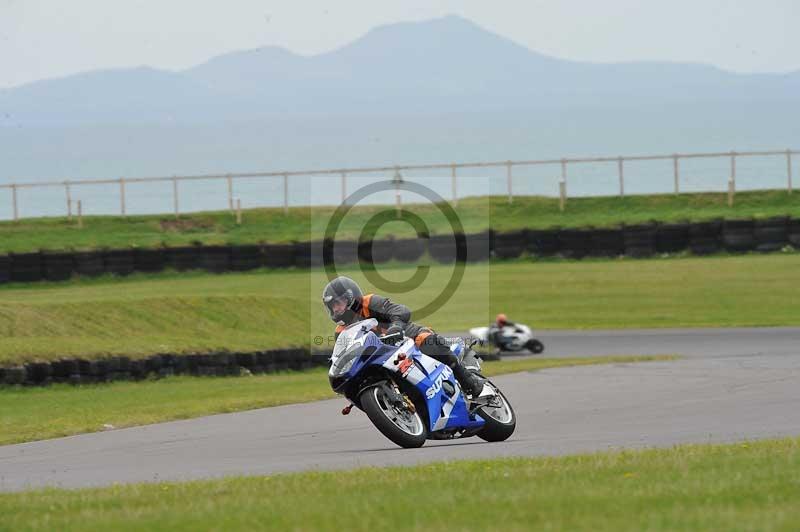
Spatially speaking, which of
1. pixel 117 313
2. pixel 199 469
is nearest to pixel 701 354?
pixel 117 313

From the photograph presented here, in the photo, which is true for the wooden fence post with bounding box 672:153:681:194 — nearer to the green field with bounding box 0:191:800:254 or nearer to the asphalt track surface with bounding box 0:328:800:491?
the green field with bounding box 0:191:800:254

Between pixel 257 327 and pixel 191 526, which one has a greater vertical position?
pixel 191 526

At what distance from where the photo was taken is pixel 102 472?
36.7ft

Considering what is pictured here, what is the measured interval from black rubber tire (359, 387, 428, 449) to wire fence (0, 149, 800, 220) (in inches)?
1358

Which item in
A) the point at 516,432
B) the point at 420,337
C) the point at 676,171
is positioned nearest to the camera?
the point at 420,337

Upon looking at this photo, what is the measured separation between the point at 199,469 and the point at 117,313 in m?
14.0

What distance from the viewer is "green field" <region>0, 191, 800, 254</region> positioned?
4375cm

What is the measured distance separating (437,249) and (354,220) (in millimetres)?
7068

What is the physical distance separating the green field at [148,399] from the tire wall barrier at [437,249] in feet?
52.0

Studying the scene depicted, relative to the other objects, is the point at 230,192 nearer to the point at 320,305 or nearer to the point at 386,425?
the point at 320,305

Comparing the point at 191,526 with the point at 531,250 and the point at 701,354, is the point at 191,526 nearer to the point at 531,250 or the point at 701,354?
the point at 701,354

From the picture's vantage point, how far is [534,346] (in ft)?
89.6

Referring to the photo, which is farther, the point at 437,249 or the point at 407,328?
the point at 437,249

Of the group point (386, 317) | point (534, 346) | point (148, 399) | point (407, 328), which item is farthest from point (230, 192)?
point (386, 317)
